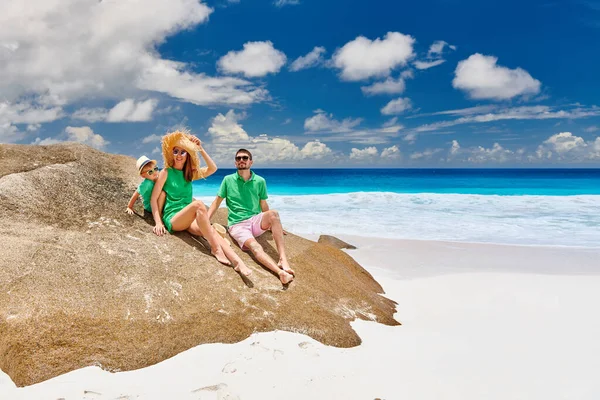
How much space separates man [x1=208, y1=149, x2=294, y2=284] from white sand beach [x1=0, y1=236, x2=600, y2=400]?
3.80ft

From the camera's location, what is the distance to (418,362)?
395 cm

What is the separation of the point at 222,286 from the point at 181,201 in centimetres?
121

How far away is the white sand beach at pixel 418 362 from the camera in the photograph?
333cm

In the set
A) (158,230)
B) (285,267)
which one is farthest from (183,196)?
(285,267)

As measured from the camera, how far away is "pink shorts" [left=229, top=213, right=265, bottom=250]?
204 inches

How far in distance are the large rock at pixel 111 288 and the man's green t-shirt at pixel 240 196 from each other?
0.46 m

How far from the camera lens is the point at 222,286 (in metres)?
4.39

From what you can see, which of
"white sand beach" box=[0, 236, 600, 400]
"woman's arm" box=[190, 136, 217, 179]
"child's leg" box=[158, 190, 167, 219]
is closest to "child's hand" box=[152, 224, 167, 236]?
"child's leg" box=[158, 190, 167, 219]

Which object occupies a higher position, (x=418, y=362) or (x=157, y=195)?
(x=157, y=195)

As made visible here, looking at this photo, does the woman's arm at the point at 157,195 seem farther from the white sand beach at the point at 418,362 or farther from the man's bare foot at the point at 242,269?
the white sand beach at the point at 418,362

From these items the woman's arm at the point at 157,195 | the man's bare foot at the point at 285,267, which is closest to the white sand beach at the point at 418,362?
the man's bare foot at the point at 285,267

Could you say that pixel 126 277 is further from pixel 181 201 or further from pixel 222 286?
pixel 181 201

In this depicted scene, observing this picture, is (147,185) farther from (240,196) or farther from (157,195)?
(240,196)

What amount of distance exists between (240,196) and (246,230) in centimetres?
45
